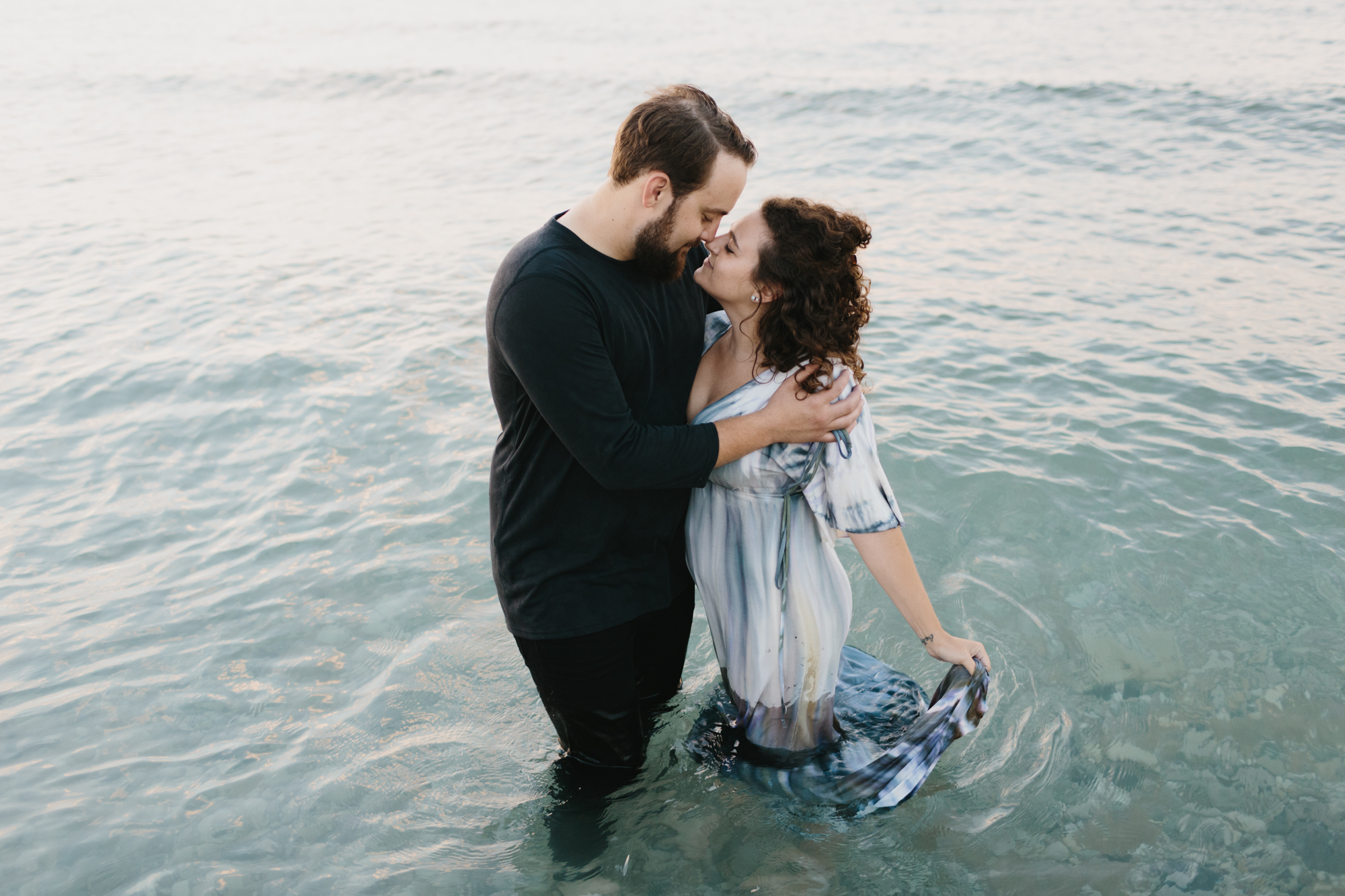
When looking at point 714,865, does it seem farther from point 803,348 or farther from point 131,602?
point 131,602

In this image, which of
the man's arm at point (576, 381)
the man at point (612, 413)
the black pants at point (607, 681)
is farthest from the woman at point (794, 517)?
the man's arm at point (576, 381)

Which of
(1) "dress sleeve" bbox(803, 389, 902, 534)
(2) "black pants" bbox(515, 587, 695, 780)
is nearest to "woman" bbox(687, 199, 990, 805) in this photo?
(1) "dress sleeve" bbox(803, 389, 902, 534)

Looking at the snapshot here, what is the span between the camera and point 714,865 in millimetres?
3404

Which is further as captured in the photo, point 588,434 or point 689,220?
point 689,220

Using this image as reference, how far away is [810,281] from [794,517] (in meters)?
0.79

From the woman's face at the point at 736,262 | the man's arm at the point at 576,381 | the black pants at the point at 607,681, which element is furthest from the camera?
the black pants at the point at 607,681

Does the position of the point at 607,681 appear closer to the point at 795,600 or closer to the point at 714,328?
the point at 795,600

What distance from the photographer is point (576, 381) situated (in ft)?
7.89

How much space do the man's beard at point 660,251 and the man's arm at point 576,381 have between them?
284 millimetres

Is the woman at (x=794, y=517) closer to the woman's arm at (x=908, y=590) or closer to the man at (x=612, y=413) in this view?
the woman's arm at (x=908, y=590)

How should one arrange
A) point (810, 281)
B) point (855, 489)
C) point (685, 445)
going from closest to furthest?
point (685, 445) → point (810, 281) → point (855, 489)

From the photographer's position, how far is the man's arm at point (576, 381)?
2.40 m

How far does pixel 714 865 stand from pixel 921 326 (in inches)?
225

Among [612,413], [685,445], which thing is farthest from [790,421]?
[612,413]
